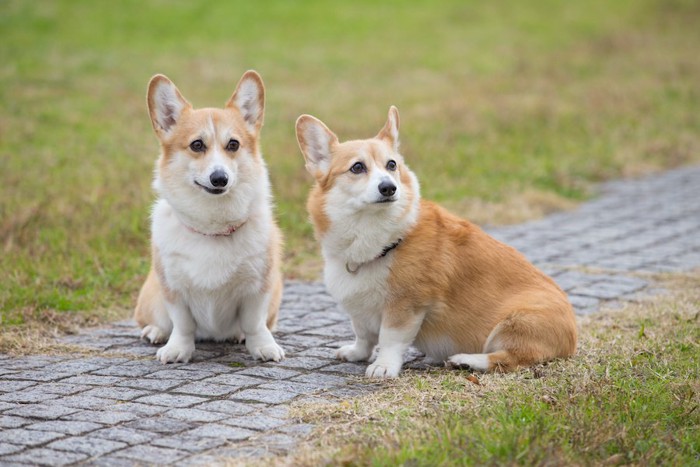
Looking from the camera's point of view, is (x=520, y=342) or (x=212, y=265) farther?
(x=212, y=265)

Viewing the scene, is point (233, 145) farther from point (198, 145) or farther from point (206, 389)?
point (206, 389)

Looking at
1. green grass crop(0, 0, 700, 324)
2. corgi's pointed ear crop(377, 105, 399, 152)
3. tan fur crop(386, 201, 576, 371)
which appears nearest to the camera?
tan fur crop(386, 201, 576, 371)

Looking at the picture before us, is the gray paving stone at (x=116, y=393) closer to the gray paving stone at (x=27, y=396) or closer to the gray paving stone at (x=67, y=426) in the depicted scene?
the gray paving stone at (x=27, y=396)

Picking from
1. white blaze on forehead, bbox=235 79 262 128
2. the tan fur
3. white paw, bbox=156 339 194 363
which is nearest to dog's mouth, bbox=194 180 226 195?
white blaze on forehead, bbox=235 79 262 128

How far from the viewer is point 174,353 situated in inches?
202

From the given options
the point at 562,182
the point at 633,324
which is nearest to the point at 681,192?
the point at 562,182

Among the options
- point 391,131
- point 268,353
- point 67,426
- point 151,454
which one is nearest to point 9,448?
point 67,426

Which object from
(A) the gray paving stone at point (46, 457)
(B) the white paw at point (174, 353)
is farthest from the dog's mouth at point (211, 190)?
(A) the gray paving stone at point (46, 457)

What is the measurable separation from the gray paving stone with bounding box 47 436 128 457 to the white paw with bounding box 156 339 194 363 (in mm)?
1214

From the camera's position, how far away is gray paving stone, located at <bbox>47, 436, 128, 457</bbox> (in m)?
3.78

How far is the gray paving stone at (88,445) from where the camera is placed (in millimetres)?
3777

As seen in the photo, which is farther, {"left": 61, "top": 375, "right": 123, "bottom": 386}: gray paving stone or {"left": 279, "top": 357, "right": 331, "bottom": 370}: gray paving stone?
{"left": 279, "top": 357, "right": 331, "bottom": 370}: gray paving stone

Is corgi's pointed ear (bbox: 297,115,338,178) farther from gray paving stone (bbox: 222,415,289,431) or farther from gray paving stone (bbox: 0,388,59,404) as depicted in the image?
gray paving stone (bbox: 0,388,59,404)

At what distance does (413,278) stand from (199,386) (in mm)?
1193
